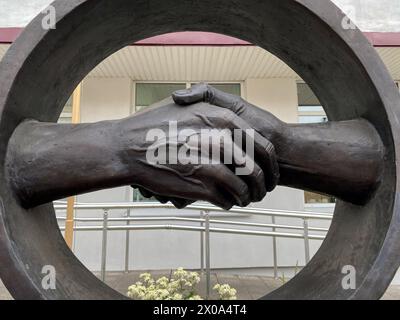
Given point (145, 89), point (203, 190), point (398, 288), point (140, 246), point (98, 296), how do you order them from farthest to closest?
point (145, 89)
point (140, 246)
point (398, 288)
point (98, 296)
point (203, 190)

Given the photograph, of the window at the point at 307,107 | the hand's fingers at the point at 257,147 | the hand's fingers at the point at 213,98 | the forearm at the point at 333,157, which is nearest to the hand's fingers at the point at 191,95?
the hand's fingers at the point at 213,98

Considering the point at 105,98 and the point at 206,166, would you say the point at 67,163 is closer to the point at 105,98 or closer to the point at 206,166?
the point at 206,166

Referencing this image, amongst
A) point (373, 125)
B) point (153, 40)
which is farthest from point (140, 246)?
point (373, 125)

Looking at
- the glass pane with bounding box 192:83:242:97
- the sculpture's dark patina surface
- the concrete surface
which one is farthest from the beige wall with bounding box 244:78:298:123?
the sculpture's dark patina surface

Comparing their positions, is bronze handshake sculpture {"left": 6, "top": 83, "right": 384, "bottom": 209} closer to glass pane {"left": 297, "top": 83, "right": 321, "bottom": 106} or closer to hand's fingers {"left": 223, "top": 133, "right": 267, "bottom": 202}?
hand's fingers {"left": 223, "top": 133, "right": 267, "bottom": 202}

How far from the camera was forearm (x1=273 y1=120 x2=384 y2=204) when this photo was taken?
3.63 ft

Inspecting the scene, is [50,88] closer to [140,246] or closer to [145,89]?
[140,246]

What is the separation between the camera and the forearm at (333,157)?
3.63 ft

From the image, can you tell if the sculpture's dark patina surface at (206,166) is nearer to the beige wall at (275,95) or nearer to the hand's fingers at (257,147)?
the hand's fingers at (257,147)

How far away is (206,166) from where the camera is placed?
3.11 feet

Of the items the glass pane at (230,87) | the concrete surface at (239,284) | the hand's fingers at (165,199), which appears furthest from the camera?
the glass pane at (230,87)

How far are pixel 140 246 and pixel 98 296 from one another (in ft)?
15.0

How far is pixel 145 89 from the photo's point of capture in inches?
250
